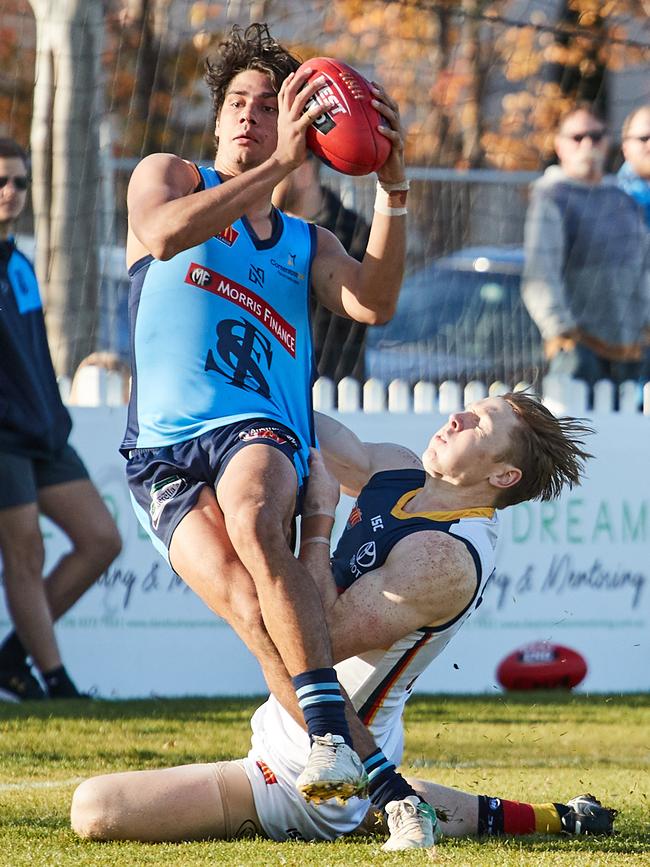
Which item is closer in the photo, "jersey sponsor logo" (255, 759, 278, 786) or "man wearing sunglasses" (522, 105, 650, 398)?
"jersey sponsor logo" (255, 759, 278, 786)

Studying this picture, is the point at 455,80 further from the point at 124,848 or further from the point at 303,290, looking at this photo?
the point at 124,848

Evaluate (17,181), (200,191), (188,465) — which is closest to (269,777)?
(188,465)

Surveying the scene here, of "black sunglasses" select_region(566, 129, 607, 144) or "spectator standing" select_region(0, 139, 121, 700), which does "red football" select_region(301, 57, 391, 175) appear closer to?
"spectator standing" select_region(0, 139, 121, 700)

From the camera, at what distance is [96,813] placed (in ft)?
14.8

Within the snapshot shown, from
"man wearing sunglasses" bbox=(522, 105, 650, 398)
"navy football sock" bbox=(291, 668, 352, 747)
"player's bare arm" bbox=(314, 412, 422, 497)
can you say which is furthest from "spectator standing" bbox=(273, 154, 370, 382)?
"navy football sock" bbox=(291, 668, 352, 747)

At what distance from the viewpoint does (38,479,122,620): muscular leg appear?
27.3 ft

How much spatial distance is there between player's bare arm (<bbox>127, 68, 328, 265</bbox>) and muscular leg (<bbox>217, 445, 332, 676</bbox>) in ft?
2.33

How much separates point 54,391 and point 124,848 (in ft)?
13.9

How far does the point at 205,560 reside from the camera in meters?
4.58

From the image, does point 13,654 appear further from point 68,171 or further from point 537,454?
point 537,454

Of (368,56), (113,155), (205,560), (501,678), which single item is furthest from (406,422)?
(368,56)

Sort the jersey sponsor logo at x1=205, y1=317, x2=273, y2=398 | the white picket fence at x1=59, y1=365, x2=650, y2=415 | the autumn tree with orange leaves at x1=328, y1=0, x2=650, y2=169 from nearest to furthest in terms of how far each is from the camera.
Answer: the jersey sponsor logo at x1=205, y1=317, x2=273, y2=398, the white picket fence at x1=59, y1=365, x2=650, y2=415, the autumn tree with orange leaves at x1=328, y1=0, x2=650, y2=169

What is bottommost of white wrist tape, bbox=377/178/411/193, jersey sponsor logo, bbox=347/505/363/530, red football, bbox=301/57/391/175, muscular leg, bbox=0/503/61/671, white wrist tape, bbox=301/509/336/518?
muscular leg, bbox=0/503/61/671

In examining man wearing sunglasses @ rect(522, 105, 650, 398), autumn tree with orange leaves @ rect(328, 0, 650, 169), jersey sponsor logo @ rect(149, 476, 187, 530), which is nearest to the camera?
jersey sponsor logo @ rect(149, 476, 187, 530)
